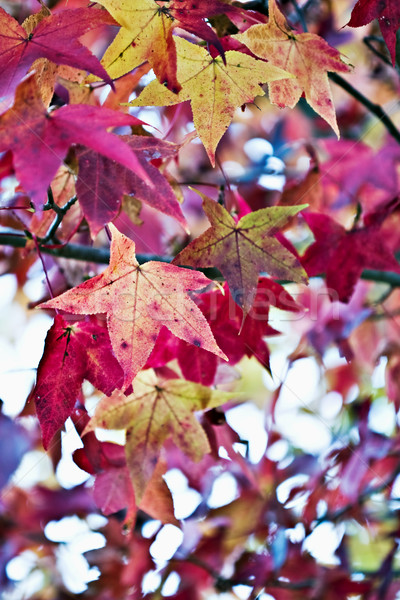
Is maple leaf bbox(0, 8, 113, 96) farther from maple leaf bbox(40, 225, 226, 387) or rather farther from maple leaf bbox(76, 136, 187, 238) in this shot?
maple leaf bbox(40, 225, 226, 387)

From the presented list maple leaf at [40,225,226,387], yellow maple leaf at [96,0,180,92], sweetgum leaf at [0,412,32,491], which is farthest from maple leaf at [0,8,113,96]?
sweetgum leaf at [0,412,32,491]

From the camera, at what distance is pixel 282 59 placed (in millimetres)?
815

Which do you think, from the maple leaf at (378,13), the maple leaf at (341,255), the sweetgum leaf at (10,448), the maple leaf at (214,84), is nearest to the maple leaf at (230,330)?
the maple leaf at (341,255)

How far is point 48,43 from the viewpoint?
69 cm

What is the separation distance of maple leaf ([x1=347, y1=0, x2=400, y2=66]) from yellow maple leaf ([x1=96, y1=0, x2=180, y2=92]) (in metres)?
0.26

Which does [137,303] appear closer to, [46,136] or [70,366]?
[70,366]

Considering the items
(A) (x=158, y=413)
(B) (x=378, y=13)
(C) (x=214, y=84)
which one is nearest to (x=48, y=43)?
(C) (x=214, y=84)

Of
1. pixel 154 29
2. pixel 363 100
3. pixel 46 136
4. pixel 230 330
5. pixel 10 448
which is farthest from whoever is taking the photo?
pixel 10 448

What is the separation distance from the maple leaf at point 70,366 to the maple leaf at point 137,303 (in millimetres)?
65

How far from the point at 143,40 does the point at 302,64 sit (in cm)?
25

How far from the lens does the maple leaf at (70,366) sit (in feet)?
2.47

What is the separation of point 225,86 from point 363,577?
4.35 feet

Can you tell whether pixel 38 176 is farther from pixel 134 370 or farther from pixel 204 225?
pixel 204 225

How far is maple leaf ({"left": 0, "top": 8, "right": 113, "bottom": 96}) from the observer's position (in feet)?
2.19
